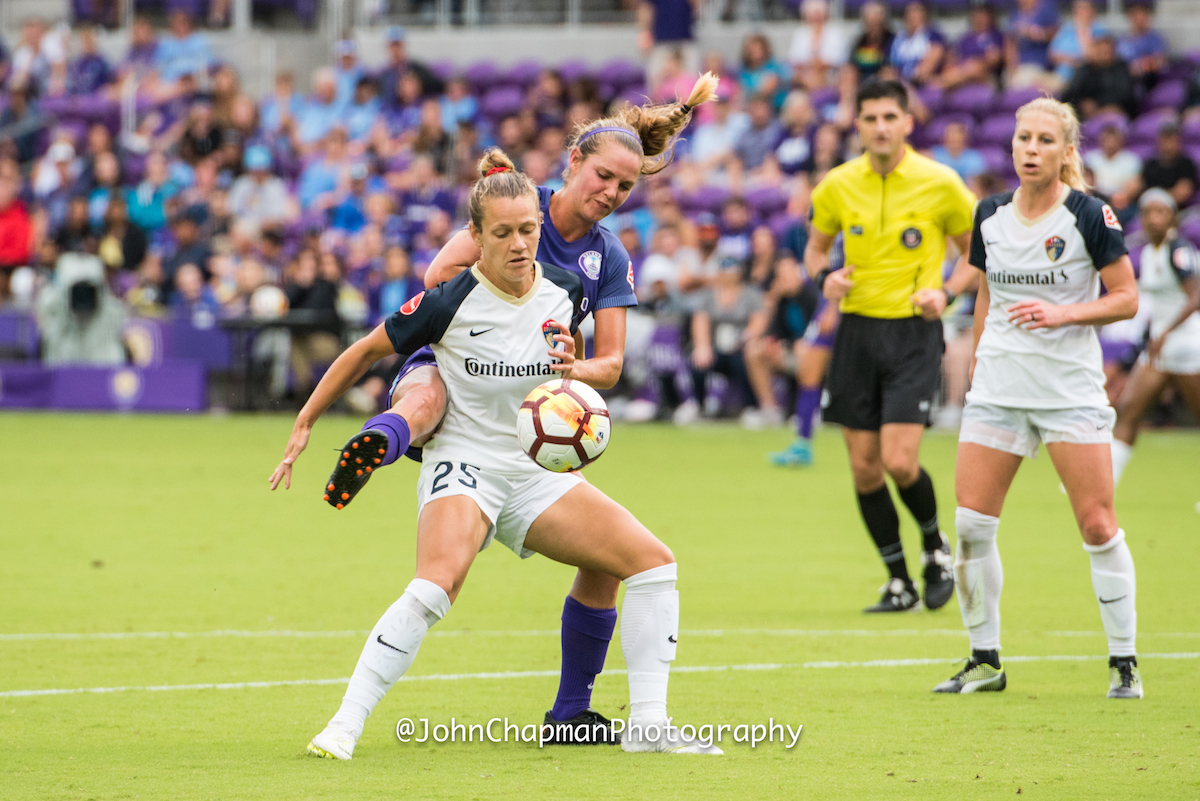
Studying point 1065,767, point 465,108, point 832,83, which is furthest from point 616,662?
point 465,108

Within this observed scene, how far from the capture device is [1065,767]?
4504 millimetres

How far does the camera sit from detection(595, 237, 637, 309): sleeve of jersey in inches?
197

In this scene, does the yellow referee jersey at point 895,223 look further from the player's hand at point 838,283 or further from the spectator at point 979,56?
the spectator at point 979,56

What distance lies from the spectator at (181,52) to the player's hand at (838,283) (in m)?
20.8

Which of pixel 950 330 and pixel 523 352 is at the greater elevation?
pixel 523 352

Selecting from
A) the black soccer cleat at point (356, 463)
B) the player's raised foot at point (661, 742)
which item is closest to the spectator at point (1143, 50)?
the player's raised foot at point (661, 742)

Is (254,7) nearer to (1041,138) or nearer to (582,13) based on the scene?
(582,13)

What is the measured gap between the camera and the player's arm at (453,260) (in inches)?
198

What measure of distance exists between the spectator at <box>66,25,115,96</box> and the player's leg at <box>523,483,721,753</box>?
944 inches

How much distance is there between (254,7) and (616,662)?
24.1 meters

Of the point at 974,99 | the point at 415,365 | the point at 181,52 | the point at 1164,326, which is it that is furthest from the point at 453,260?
the point at 181,52

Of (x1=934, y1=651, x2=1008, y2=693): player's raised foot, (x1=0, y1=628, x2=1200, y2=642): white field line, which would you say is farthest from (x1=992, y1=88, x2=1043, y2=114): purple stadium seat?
(x1=934, y1=651, x2=1008, y2=693): player's raised foot

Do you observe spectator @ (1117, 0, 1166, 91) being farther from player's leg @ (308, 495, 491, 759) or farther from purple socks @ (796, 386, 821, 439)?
player's leg @ (308, 495, 491, 759)

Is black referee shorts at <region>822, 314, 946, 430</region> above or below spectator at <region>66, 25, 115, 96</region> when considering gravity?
below
